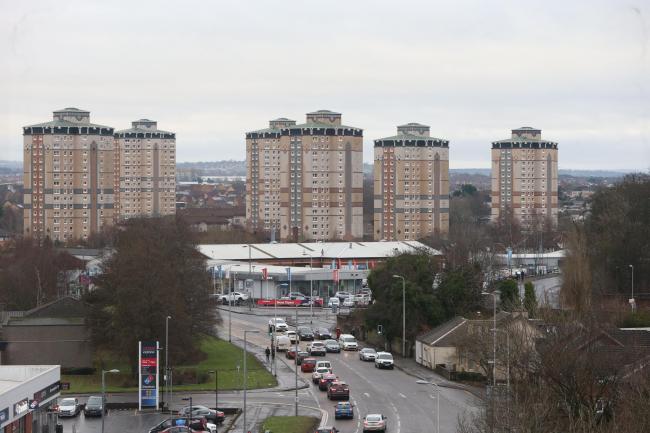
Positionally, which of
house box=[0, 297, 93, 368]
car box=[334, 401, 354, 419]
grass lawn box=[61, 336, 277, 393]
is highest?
house box=[0, 297, 93, 368]

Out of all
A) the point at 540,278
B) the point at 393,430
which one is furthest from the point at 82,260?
the point at 393,430

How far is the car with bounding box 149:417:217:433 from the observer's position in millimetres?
45375

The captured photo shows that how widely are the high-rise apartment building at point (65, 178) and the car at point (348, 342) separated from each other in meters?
94.4

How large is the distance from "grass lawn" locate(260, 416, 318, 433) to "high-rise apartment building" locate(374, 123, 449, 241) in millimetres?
123859

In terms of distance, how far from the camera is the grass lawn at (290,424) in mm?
46188

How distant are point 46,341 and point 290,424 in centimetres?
1946

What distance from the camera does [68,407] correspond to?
168 feet

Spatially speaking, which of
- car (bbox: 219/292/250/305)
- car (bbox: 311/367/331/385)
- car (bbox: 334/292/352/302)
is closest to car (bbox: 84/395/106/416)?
car (bbox: 311/367/331/385)

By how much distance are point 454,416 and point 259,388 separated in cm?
1194

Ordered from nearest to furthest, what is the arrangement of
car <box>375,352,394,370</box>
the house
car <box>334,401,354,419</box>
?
car <box>334,401,354,419</box> < the house < car <box>375,352,394,370</box>

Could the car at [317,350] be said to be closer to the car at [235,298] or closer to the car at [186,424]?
the car at [186,424]

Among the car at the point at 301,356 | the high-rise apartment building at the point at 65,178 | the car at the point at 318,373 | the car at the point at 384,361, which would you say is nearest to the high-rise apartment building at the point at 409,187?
the high-rise apartment building at the point at 65,178

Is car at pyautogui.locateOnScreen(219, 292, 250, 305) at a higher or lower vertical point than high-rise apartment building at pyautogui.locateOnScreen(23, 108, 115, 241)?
lower

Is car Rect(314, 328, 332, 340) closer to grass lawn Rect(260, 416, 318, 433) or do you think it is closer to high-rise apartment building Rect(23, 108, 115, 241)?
grass lawn Rect(260, 416, 318, 433)
